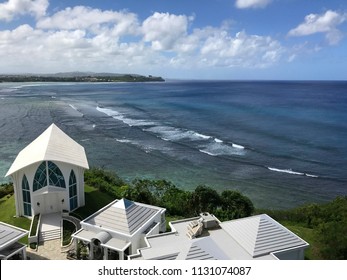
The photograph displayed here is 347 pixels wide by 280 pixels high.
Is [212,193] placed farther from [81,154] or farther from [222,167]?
[222,167]

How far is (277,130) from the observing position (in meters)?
78.5

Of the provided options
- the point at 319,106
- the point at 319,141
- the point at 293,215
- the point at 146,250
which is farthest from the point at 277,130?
the point at 146,250

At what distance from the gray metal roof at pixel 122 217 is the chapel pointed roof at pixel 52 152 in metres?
7.56

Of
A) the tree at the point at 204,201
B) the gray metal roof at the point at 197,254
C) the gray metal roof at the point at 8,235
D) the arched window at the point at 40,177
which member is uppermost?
the arched window at the point at 40,177

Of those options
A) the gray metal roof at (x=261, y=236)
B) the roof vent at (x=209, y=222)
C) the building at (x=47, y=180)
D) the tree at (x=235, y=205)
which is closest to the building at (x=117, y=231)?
the roof vent at (x=209, y=222)

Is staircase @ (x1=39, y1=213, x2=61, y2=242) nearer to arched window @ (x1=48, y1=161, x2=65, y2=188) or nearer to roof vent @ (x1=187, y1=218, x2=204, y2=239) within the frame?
arched window @ (x1=48, y1=161, x2=65, y2=188)

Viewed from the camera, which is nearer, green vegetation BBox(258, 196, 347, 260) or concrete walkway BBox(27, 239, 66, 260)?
green vegetation BBox(258, 196, 347, 260)

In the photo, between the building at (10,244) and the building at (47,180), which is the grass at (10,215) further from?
the building at (10,244)

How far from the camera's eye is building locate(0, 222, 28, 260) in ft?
70.2

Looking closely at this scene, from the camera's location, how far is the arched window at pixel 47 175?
2986 centimetres

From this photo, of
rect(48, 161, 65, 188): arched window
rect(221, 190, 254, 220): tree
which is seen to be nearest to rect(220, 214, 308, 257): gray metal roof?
rect(221, 190, 254, 220): tree

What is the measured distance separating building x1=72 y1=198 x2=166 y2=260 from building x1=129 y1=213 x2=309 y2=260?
1286 mm

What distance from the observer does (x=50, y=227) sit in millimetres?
28266

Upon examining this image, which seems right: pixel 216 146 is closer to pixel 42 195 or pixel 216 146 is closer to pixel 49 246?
pixel 42 195
